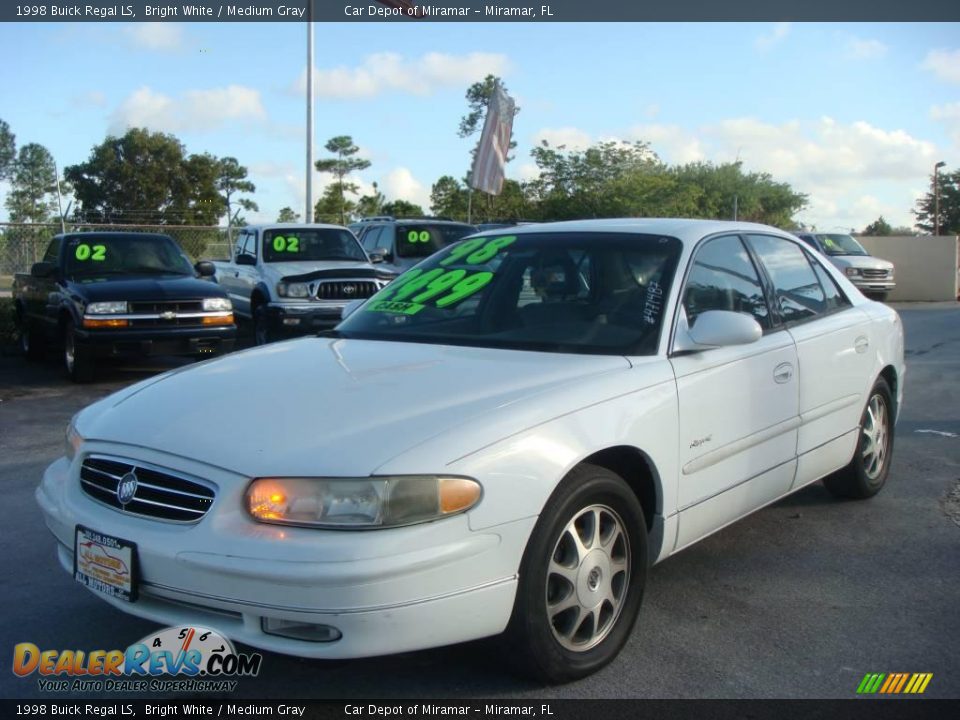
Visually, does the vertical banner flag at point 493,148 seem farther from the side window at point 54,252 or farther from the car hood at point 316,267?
the side window at point 54,252

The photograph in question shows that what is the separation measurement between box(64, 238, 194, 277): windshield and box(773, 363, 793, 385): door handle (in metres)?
8.37

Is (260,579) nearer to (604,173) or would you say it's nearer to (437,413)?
(437,413)

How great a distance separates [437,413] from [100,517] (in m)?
1.15

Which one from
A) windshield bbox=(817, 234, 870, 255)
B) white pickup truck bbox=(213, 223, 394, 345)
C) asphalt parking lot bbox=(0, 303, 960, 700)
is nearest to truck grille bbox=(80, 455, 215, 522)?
asphalt parking lot bbox=(0, 303, 960, 700)

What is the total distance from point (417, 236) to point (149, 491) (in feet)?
42.2

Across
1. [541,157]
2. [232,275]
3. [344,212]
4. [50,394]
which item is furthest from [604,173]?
[50,394]

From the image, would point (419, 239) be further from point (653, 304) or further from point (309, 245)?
point (653, 304)

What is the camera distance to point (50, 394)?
9750 mm

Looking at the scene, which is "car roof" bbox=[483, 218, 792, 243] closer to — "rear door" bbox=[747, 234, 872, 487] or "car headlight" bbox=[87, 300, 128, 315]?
"rear door" bbox=[747, 234, 872, 487]

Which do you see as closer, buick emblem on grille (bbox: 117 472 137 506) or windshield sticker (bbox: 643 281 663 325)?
buick emblem on grille (bbox: 117 472 137 506)

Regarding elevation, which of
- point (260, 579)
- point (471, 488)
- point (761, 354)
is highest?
point (761, 354)

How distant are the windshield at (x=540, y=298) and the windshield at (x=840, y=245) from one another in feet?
71.9

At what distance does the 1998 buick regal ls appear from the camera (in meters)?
2.83

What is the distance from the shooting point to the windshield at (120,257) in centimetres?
1096
